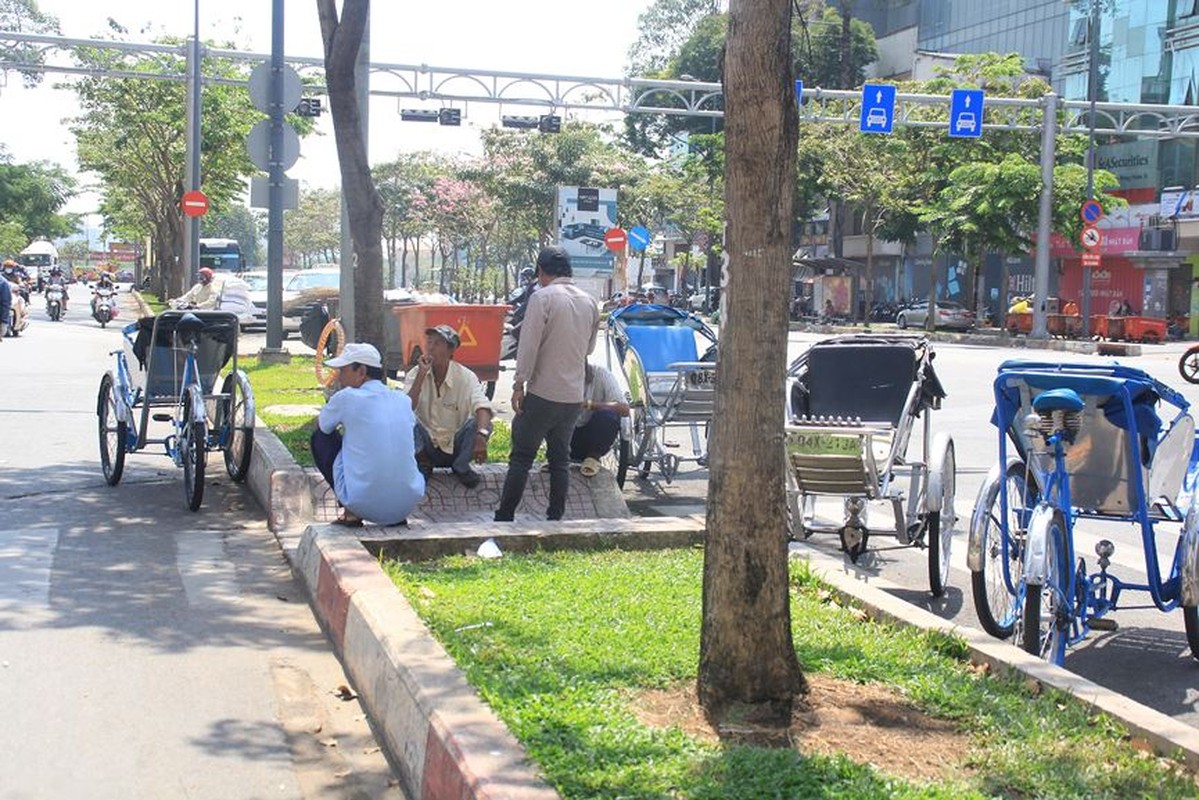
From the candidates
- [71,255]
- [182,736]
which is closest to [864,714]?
[182,736]

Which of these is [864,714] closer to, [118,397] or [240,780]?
[240,780]

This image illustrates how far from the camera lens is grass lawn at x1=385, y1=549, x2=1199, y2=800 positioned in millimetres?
3791

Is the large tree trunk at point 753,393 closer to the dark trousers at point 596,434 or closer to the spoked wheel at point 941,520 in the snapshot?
the spoked wheel at point 941,520

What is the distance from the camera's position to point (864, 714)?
14.7 ft

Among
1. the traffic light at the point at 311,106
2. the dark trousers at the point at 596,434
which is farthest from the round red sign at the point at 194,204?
the dark trousers at the point at 596,434

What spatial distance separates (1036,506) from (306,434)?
698 centimetres

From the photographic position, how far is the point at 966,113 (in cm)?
3103

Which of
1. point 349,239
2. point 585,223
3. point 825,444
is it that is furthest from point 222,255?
point 825,444

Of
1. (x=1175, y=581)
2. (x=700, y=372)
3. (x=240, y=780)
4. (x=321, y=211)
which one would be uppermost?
(x=321, y=211)

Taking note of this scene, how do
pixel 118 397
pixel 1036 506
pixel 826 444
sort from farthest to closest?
pixel 118 397 < pixel 826 444 < pixel 1036 506

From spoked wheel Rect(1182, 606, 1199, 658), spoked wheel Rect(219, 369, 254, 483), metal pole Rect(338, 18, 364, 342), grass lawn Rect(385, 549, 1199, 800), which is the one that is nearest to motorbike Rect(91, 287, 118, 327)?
metal pole Rect(338, 18, 364, 342)

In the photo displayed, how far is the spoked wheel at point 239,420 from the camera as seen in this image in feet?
32.2

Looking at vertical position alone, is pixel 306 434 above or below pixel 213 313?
below

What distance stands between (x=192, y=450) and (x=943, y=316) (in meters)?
39.4
